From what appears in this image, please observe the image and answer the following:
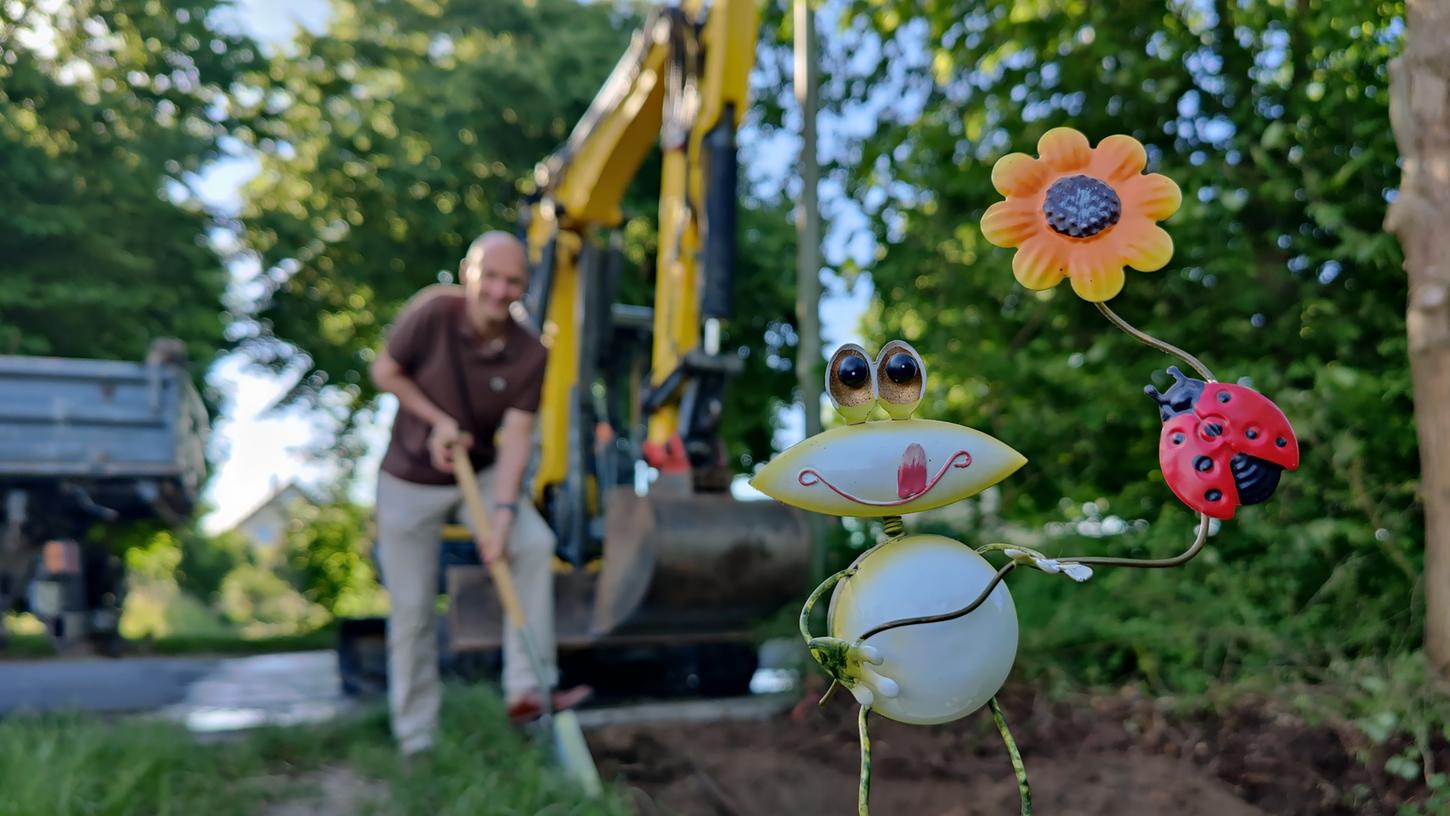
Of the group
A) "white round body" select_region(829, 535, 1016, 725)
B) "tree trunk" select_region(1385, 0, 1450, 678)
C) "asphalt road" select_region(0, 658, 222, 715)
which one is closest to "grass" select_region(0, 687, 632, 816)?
"asphalt road" select_region(0, 658, 222, 715)

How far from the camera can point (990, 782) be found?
2.98 metres

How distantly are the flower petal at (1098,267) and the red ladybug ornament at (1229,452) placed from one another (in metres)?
0.14

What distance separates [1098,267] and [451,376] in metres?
2.46

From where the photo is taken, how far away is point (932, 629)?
1.36 m

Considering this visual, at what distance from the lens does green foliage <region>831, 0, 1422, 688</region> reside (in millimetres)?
3520

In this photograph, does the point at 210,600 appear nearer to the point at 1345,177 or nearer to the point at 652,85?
the point at 652,85

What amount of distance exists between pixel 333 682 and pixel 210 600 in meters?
16.1

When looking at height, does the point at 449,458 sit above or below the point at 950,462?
below

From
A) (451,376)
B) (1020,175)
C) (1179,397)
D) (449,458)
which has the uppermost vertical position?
(1020,175)

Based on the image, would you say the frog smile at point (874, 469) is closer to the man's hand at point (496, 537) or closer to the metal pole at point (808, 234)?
the man's hand at point (496, 537)

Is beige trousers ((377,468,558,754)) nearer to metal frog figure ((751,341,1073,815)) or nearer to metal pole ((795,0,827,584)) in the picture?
metal pole ((795,0,827,584))

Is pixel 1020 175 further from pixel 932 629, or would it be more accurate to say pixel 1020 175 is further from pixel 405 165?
pixel 405 165

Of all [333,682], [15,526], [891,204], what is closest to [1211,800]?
[891,204]

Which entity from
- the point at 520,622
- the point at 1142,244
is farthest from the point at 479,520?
the point at 1142,244
